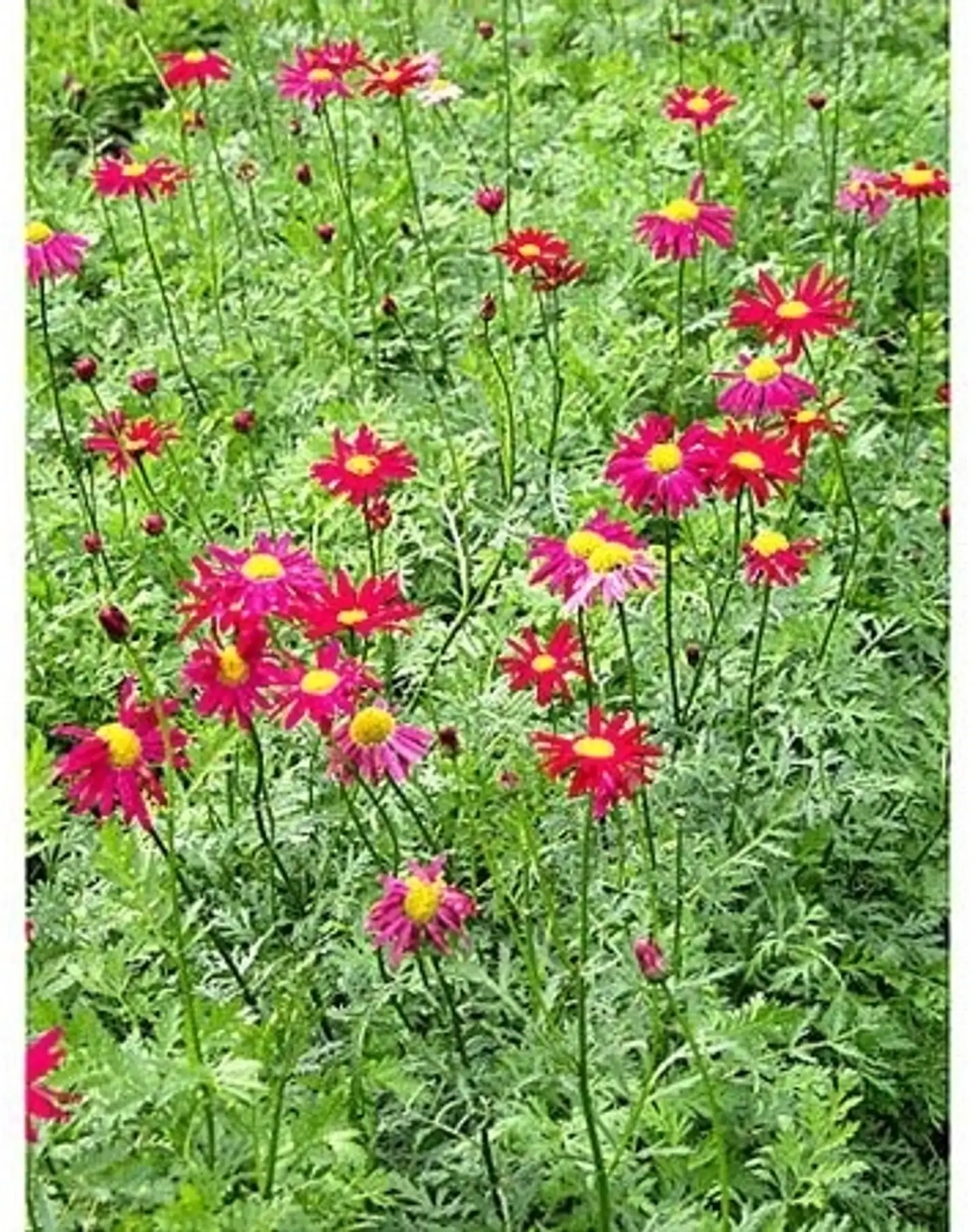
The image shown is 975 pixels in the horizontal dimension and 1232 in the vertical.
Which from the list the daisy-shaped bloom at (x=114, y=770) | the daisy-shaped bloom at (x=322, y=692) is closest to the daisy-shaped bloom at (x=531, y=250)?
the daisy-shaped bloom at (x=322, y=692)

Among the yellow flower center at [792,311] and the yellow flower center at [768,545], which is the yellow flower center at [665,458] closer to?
the yellow flower center at [768,545]

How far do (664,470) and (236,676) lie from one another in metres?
0.50

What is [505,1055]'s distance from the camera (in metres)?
1.71

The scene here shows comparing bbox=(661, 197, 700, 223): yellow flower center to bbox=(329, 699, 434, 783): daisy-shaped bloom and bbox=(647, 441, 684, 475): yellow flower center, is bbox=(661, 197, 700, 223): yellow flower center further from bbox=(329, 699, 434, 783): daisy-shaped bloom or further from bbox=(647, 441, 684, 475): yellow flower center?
bbox=(329, 699, 434, 783): daisy-shaped bloom

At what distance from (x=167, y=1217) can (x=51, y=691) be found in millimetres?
1034

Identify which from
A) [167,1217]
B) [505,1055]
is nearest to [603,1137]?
[505,1055]

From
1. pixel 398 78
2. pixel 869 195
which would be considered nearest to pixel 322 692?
pixel 398 78

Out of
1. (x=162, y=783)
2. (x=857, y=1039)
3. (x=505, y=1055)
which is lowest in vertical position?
(x=857, y=1039)

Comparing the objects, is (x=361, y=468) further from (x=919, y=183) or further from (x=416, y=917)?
(x=919, y=183)

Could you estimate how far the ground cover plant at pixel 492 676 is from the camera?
5.24 feet

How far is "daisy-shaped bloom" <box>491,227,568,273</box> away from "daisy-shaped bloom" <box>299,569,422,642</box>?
605 millimetres

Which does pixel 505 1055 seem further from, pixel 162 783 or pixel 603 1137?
pixel 162 783

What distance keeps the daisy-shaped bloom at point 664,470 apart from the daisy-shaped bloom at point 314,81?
3.55ft
